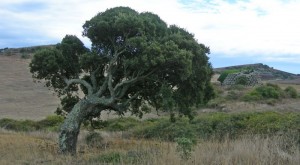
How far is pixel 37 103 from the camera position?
63938 millimetres

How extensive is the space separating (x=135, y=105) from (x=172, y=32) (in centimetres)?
432

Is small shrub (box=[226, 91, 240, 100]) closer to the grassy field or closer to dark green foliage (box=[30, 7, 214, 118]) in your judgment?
the grassy field

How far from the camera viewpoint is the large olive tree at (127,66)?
17047 millimetres

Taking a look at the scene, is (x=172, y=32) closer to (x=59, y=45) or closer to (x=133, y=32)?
(x=133, y=32)

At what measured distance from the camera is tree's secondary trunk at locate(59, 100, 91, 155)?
56.3ft

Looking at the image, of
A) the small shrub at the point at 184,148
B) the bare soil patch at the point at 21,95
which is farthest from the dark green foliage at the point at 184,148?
the bare soil patch at the point at 21,95

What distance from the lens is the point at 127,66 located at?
17.7m

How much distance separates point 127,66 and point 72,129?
10.8ft

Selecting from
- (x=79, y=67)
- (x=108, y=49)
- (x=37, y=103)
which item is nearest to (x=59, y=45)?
(x=79, y=67)

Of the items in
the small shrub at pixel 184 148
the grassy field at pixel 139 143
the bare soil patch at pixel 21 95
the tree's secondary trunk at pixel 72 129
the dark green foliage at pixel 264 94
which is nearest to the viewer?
the grassy field at pixel 139 143

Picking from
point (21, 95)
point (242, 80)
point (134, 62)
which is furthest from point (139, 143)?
point (242, 80)

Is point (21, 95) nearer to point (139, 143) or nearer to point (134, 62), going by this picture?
point (139, 143)

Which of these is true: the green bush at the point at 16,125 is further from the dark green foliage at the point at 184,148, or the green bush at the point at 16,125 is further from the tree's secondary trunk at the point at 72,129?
the dark green foliage at the point at 184,148

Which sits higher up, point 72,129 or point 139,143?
point 72,129
